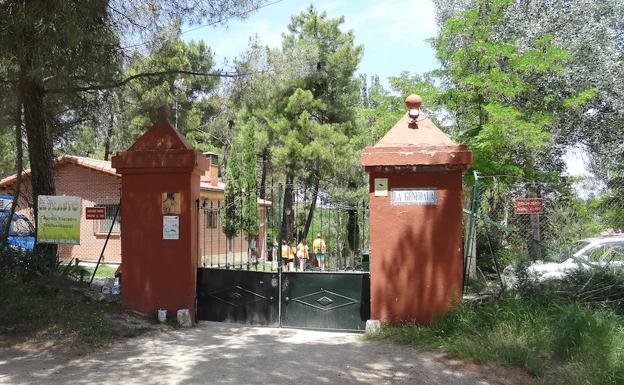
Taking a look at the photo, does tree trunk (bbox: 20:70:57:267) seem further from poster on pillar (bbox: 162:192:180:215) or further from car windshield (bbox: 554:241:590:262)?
car windshield (bbox: 554:241:590:262)

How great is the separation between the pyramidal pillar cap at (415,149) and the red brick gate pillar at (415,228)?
1 cm

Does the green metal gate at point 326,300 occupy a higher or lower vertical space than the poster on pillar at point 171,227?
lower

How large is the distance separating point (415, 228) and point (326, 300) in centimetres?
170

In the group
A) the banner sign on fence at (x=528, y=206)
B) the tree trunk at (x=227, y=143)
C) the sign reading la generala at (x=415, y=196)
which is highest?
the tree trunk at (x=227, y=143)

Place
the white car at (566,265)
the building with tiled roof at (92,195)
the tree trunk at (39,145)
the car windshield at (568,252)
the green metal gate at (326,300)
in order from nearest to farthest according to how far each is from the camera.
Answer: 1. the white car at (566,265)
2. the green metal gate at (326,300)
3. the car windshield at (568,252)
4. the tree trunk at (39,145)
5. the building with tiled roof at (92,195)

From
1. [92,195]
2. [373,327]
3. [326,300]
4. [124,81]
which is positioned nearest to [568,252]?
[373,327]

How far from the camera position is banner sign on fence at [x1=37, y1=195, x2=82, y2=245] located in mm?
9148

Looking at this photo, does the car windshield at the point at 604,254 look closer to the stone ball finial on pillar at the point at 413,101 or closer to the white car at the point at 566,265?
the white car at the point at 566,265

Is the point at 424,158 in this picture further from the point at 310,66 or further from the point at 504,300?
the point at 310,66

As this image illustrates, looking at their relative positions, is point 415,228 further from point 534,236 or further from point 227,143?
point 227,143

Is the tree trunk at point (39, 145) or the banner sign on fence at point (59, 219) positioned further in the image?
the tree trunk at point (39, 145)

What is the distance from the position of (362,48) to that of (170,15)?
58.1ft

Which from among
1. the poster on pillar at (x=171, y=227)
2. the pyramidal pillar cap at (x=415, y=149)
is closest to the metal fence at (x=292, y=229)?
the poster on pillar at (x=171, y=227)

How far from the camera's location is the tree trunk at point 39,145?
927 cm
